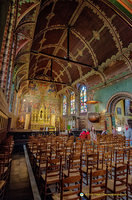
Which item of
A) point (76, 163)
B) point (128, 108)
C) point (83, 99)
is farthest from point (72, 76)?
point (76, 163)

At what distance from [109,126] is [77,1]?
12128 mm

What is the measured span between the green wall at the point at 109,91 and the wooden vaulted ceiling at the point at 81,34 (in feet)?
2.52

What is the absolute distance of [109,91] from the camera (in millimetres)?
12477

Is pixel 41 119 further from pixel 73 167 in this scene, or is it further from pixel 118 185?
pixel 118 185

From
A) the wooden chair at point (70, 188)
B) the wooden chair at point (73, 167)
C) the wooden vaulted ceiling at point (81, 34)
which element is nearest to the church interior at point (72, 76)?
the wooden vaulted ceiling at point (81, 34)

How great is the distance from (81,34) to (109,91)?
22.4ft

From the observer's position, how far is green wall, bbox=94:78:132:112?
10509 millimetres

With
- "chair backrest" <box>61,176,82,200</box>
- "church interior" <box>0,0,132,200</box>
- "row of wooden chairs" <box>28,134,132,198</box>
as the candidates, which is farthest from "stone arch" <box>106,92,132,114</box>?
"chair backrest" <box>61,176,82,200</box>

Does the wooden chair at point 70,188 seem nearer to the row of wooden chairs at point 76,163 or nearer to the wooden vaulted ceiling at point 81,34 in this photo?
the row of wooden chairs at point 76,163

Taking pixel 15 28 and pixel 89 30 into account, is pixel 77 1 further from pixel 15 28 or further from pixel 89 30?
pixel 15 28

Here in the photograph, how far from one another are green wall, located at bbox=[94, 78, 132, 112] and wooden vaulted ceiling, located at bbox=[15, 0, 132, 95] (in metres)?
0.77

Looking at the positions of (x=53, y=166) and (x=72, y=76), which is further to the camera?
(x=72, y=76)

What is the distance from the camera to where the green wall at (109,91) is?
10.5 m

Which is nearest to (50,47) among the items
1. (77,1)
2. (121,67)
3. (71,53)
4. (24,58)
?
(71,53)
